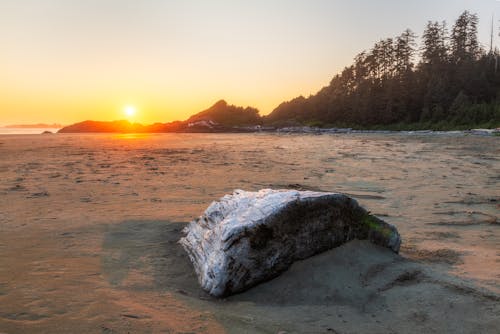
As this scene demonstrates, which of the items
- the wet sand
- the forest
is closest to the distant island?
the forest

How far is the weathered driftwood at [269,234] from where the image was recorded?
10.4 feet

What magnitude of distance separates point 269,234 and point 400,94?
176 feet

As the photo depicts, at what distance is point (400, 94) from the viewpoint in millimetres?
51406

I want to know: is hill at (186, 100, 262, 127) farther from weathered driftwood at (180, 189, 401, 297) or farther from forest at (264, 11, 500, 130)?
weathered driftwood at (180, 189, 401, 297)

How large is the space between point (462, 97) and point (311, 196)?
156 feet

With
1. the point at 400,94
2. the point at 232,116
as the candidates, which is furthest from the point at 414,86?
the point at 232,116

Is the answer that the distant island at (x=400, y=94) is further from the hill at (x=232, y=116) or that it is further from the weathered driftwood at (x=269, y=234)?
the weathered driftwood at (x=269, y=234)

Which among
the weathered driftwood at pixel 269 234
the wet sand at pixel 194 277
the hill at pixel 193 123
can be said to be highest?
the hill at pixel 193 123

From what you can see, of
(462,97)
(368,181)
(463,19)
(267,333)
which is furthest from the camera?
(463,19)

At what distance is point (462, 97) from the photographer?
43.3 meters

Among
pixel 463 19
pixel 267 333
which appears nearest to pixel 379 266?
pixel 267 333

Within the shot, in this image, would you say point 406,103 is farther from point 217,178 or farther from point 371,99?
point 217,178

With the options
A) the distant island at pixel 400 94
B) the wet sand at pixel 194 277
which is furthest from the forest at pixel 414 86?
the wet sand at pixel 194 277

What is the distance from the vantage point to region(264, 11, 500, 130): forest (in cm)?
4725
